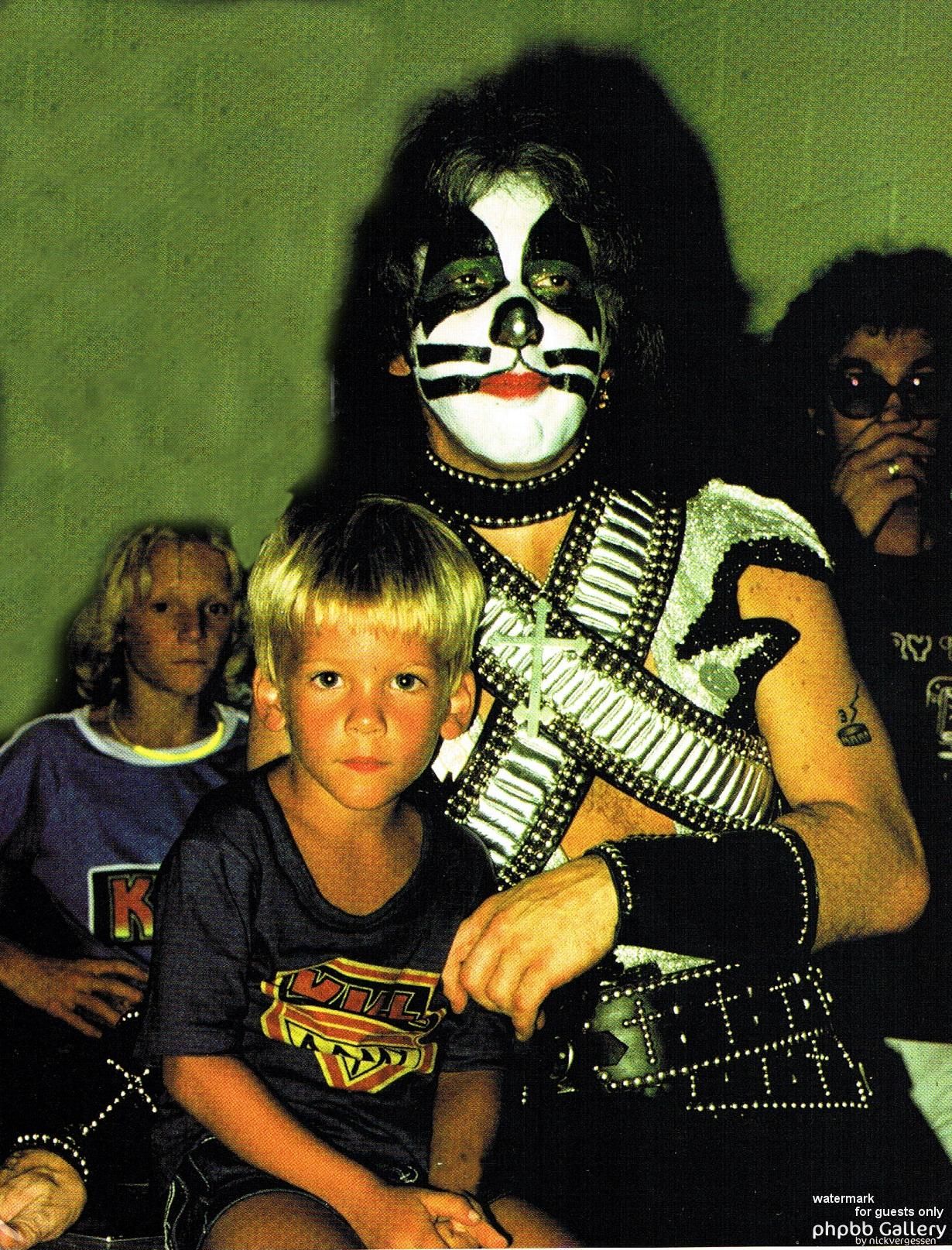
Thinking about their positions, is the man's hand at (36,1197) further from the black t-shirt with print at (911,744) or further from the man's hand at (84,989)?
the black t-shirt with print at (911,744)

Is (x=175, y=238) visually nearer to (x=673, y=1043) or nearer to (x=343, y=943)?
(x=343, y=943)

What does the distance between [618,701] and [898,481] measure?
0.68m

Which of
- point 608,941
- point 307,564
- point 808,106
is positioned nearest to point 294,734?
point 307,564

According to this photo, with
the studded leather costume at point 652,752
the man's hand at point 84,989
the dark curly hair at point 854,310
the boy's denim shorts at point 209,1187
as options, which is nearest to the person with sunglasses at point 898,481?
the dark curly hair at point 854,310

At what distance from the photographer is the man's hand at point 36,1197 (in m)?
2.36

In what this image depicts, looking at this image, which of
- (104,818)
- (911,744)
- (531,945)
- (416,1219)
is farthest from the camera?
(911,744)

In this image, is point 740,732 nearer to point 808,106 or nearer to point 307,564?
point 307,564

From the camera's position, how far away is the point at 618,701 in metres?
2.43

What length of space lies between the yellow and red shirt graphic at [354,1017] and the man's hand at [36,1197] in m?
0.48

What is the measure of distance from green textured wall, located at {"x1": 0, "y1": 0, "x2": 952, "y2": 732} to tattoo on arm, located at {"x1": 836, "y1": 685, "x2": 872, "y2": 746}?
3.35 ft

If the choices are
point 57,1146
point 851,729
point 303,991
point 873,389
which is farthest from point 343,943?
point 873,389

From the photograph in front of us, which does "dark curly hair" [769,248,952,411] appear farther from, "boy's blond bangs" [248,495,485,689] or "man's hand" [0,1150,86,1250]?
"man's hand" [0,1150,86,1250]

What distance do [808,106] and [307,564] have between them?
4.05 ft

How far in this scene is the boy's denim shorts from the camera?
2.18 meters
